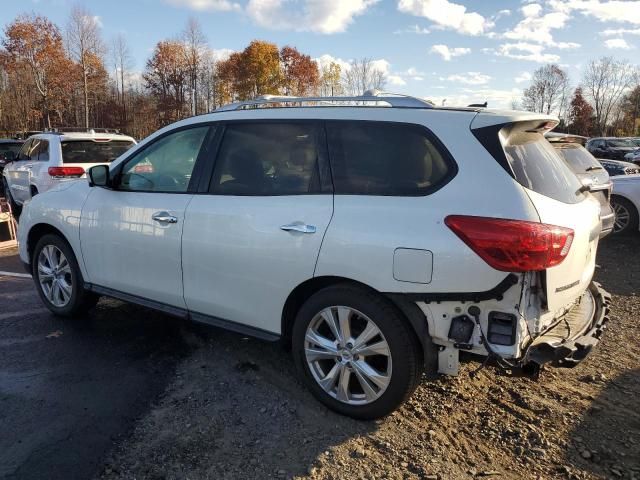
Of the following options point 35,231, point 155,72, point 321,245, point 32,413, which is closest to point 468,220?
point 321,245

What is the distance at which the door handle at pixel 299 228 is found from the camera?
3086 millimetres

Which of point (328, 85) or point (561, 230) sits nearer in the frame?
point (561, 230)

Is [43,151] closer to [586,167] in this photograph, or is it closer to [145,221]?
[145,221]

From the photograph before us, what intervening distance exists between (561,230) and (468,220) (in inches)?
19.1

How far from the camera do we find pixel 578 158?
7215 mm

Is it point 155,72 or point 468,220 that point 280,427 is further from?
point 155,72

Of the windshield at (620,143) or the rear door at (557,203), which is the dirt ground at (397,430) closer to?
the rear door at (557,203)

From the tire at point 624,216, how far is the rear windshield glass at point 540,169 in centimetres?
675

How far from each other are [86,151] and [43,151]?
3.15ft

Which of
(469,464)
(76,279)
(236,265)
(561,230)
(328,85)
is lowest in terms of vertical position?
(469,464)

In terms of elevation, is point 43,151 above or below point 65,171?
above

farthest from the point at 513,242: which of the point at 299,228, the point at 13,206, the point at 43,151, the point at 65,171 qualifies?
the point at 13,206

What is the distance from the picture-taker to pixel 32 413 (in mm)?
3223

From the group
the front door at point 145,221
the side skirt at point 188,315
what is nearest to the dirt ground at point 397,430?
the side skirt at point 188,315
